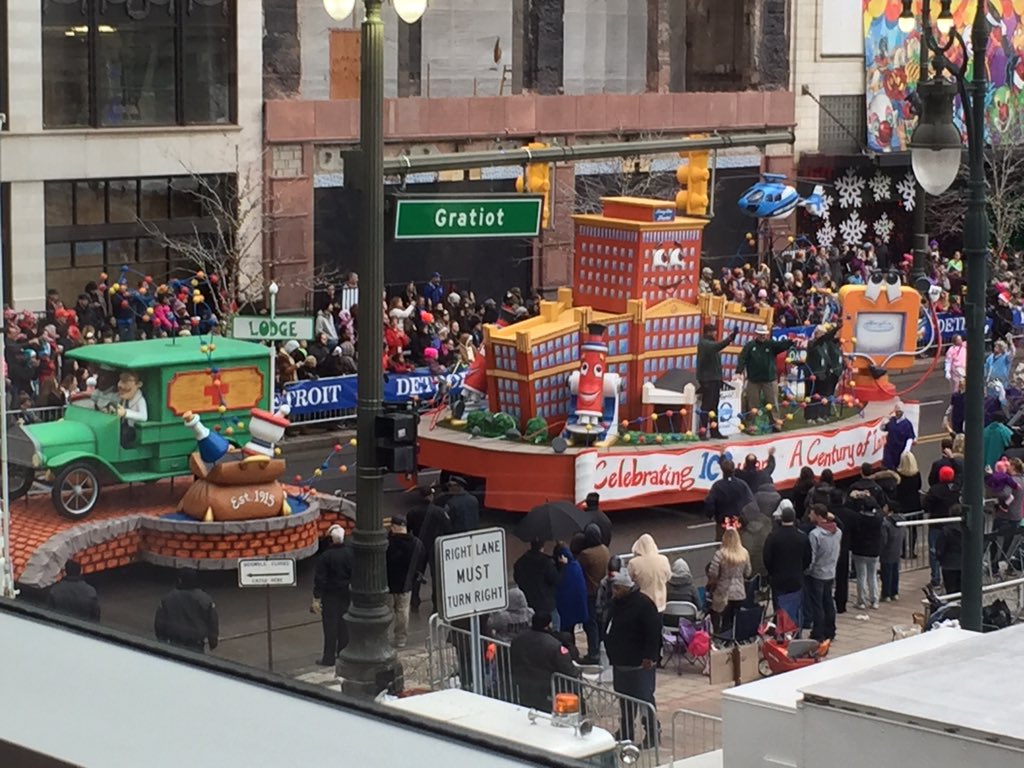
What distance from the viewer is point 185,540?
16.6 metres

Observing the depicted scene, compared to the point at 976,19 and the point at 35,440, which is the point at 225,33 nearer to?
the point at 35,440

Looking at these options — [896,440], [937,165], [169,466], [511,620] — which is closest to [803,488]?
[896,440]

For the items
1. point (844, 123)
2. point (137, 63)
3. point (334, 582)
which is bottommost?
point (334, 582)

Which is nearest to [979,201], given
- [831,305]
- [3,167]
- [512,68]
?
[831,305]

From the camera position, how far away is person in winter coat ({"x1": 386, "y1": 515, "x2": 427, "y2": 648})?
14.8 m

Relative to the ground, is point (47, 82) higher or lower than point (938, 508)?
higher

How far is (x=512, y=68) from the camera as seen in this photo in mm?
38125

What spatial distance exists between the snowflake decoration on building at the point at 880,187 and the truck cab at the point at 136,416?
20.6 meters

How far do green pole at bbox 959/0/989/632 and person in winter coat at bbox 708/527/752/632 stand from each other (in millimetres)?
3484

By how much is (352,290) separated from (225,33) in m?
5.65

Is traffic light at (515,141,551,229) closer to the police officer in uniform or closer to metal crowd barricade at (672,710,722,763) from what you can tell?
the police officer in uniform

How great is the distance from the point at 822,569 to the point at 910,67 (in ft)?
65.6

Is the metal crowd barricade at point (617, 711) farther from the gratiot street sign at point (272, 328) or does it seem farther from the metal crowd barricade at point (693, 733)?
the gratiot street sign at point (272, 328)

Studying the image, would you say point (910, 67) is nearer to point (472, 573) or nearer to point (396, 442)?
point (396, 442)
